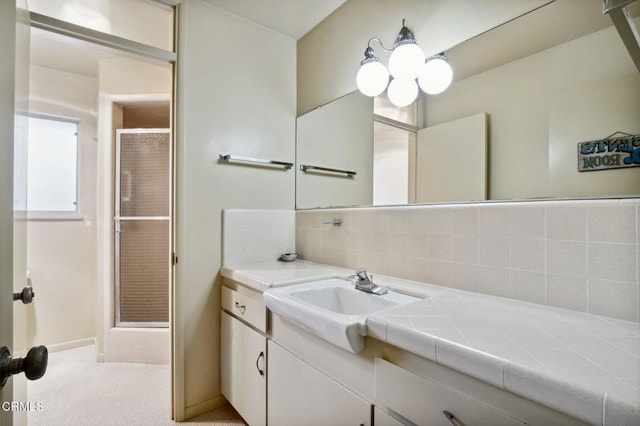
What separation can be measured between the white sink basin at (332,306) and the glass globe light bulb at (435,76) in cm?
96

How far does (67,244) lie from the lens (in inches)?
101

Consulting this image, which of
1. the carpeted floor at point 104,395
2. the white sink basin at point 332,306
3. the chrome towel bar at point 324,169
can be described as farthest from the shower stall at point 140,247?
the white sink basin at point 332,306

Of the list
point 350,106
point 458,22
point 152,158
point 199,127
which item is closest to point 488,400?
point 458,22

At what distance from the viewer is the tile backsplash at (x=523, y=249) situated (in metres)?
0.87

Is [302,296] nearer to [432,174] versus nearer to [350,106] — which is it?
[432,174]

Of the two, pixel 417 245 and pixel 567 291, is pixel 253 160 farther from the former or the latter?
pixel 567 291

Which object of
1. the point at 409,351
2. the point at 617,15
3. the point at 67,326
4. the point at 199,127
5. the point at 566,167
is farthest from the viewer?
the point at 67,326

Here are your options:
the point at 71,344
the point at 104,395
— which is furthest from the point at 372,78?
the point at 71,344

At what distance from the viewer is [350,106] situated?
183cm

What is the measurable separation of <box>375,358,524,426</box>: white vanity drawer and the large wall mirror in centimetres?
76

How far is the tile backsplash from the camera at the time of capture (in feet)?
2.84

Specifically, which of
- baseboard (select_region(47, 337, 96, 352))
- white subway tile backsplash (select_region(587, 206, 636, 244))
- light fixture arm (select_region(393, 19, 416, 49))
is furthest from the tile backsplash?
baseboard (select_region(47, 337, 96, 352))

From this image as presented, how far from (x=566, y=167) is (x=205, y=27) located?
195 centimetres

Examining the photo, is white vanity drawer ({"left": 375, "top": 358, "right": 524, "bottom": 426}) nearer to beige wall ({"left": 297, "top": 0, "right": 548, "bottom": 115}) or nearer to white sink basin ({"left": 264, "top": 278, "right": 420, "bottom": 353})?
white sink basin ({"left": 264, "top": 278, "right": 420, "bottom": 353})
